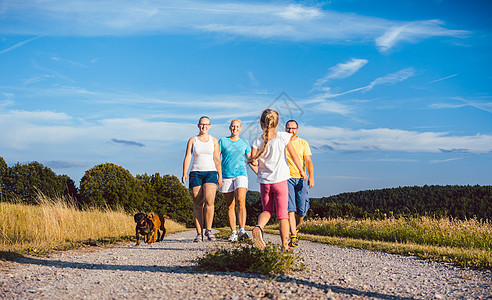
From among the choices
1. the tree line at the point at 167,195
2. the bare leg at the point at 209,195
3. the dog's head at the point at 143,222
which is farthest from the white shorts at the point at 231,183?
the tree line at the point at 167,195

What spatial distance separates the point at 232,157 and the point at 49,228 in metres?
4.61

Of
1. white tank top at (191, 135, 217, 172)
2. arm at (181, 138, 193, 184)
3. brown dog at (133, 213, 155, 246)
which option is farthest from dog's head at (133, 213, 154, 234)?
white tank top at (191, 135, 217, 172)

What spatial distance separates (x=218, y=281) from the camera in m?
4.52

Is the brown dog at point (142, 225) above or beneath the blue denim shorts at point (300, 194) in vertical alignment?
beneath

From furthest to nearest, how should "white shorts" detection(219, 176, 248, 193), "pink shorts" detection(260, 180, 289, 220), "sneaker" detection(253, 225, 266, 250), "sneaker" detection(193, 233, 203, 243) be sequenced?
"sneaker" detection(193, 233, 203, 243)
"white shorts" detection(219, 176, 248, 193)
"pink shorts" detection(260, 180, 289, 220)
"sneaker" detection(253, 225, 266, 250)

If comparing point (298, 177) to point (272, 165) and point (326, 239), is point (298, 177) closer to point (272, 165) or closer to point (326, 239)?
point (272, 165)

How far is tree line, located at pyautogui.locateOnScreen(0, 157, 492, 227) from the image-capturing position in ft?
→ 107

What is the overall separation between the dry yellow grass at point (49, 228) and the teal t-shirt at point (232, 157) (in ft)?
11.7

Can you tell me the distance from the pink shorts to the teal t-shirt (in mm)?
2698

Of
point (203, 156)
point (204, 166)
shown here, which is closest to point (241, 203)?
point (204, 166)

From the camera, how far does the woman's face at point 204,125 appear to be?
884 cm

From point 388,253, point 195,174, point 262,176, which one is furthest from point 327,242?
point 262,176

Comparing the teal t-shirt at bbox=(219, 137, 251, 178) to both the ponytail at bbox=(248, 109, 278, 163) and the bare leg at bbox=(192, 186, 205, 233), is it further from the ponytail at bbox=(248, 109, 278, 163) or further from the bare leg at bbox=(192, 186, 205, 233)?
the ponytail at bbox=(248, 109, 278, 163)

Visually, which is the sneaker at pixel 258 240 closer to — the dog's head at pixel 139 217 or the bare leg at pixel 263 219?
the bare leg at pixel 263 219
